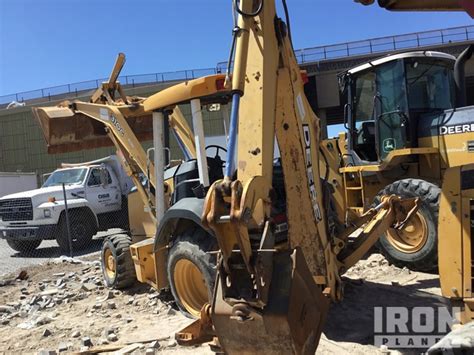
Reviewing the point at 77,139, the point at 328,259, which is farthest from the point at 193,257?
the point at 77,139

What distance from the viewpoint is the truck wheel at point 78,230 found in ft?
38.7

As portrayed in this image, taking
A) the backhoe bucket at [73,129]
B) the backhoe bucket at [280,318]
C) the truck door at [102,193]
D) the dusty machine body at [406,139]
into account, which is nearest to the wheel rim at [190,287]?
the backhoe bucket at [280,318]

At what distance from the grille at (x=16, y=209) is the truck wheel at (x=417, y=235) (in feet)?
28.7

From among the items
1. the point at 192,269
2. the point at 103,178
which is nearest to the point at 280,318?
the point at 192,269

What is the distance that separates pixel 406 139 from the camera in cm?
731

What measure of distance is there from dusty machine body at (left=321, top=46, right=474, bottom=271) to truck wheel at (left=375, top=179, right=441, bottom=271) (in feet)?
0.04

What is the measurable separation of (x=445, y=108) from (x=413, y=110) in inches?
25.6

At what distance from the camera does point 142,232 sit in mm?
7406

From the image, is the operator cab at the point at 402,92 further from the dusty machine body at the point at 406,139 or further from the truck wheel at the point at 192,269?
the truck wheel at the point at 192,269

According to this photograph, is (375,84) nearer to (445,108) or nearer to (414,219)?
(445,108)

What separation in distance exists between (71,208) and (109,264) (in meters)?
5.26

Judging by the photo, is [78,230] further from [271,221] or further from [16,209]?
[271,221]

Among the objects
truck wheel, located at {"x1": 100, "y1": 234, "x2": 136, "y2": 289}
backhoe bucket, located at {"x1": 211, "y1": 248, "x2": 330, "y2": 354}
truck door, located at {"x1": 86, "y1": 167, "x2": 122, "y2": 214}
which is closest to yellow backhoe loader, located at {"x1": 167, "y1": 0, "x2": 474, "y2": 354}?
backhoe bucket, located at {"x1": 211, "y1": 248, "x2": 330, "y2": 354}

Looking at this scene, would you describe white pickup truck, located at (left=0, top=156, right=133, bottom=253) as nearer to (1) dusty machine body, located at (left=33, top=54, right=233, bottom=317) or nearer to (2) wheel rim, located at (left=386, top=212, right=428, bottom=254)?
(1) dusty machine body, located at (left=33, top=54, right=233, bottom=317)
